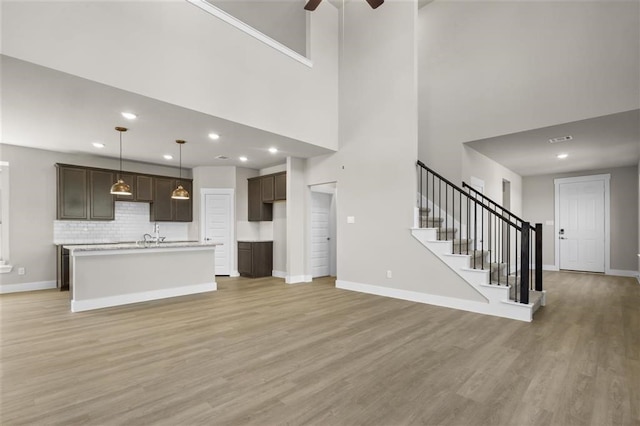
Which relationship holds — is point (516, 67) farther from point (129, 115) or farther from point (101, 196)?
point (101, 196)

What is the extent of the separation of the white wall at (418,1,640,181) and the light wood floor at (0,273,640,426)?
3.00m

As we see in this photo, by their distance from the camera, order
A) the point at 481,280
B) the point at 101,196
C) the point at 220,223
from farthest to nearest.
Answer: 1. the point at 220,223
2. the point at 101,196
3. the point at 481,280

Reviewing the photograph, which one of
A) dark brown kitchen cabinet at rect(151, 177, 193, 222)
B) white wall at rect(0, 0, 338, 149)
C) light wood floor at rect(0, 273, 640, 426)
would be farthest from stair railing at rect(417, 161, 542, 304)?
dark brown kitchen cabinet at rect(151, 177, 193, 222)

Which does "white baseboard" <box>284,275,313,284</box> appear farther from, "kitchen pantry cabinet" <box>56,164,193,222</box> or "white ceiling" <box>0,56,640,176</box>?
"kitchen pantry cabinet" <box>56,164,193,222</box>

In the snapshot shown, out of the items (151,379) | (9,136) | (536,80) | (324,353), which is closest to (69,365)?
(151,379)

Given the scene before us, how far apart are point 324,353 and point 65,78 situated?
152 inches

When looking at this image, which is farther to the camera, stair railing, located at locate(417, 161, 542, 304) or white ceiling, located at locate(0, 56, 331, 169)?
stair railing, located at locate(417, 161, 542, 304)

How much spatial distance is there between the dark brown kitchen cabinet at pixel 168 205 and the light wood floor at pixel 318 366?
10.4 ft

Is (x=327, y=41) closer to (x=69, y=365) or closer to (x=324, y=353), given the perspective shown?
(x=324, y=353)

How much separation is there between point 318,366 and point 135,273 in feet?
12.3

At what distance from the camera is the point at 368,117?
19.8 feet

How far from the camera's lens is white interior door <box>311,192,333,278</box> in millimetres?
7523

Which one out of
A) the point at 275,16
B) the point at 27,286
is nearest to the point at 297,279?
the point at 27,286

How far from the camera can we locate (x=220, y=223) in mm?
8078
